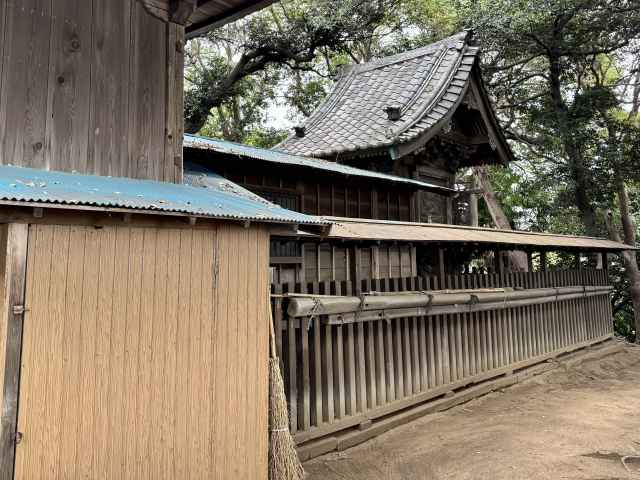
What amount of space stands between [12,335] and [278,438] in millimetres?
2677

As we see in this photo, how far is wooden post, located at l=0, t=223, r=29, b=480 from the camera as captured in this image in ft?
10.3

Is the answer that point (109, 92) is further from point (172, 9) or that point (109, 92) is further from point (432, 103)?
point (432, 103)

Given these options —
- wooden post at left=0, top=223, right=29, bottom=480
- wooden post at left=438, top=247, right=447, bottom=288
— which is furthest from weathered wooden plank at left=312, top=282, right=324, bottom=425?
wooden post at left=0, top=223, right=29, bottom=480

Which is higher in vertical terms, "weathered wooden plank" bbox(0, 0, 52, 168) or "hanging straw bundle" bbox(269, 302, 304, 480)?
"weathered wooden plank" bbox(0, 0, 52, 168)

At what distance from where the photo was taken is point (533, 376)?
1032cm

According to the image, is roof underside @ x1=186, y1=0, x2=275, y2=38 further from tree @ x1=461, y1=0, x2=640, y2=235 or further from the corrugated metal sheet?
tree @ x1=461, y1=0, x2=640, y2=235

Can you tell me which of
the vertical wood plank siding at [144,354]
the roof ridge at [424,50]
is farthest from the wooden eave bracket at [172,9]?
the roof ridge at [424,50]

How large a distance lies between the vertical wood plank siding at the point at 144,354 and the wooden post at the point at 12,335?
0.04m

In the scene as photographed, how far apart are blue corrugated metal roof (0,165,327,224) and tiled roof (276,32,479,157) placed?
19.5 ft

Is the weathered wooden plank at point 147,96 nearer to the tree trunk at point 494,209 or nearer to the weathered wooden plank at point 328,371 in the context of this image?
the weathered wooden plank at point 328,371

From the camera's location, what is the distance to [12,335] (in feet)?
10.6

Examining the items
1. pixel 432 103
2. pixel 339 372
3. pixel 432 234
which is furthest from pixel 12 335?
pixel 432 103

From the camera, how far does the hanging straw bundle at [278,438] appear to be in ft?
15.3

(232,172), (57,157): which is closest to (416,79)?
(232,172)
